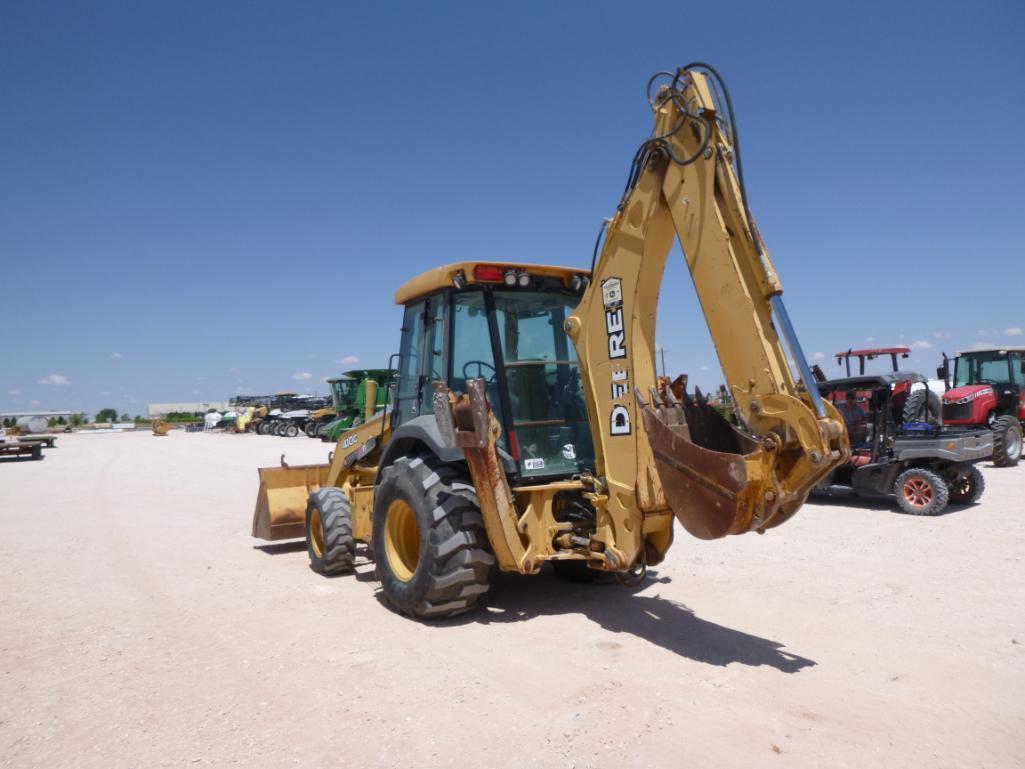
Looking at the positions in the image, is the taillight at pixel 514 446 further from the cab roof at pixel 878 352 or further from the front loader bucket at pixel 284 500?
the cab roof at pixel 878 352

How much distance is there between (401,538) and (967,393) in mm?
14427

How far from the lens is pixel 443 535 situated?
5047 mm

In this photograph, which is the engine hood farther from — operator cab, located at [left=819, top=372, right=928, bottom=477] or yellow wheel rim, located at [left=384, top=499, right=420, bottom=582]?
yellow wheel rim, located at [left=384, top=499, right=420, bottom=582]

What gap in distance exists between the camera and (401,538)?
229 inches

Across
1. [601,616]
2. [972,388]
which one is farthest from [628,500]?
[972,388]

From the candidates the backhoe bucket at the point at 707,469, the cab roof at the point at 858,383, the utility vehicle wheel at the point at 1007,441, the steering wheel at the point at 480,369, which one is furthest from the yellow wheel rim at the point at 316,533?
the utility vehicle wheel at the point at 1007,441

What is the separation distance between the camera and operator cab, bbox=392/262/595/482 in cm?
538

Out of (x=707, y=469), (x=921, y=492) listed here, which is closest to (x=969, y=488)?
(x=921, y=492)

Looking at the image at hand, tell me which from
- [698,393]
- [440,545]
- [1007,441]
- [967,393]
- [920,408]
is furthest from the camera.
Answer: [967,393]

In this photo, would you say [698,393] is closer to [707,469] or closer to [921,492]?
[707,469]

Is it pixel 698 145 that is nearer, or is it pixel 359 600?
pixel 698 145

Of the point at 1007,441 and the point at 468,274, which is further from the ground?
the point at 468,274

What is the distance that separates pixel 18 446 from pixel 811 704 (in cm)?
2864

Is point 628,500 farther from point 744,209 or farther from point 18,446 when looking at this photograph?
point 18,446
